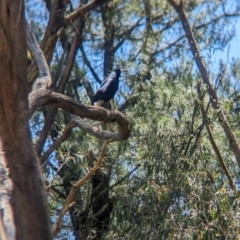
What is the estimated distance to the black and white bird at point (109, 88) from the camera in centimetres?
600

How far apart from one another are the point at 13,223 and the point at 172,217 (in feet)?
7.57

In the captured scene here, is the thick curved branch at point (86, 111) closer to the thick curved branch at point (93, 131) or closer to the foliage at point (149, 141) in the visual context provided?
the thick curved branch at point (93, 131)

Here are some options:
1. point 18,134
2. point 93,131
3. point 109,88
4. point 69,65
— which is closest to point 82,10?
point 69,65

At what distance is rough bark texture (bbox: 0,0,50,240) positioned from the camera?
2637 mm

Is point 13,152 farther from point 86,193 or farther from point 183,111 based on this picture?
point 86,193

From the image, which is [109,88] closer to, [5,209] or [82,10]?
[82,10]

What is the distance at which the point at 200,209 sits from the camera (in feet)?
15.7

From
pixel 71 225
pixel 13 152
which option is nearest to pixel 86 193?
pixel 71 225

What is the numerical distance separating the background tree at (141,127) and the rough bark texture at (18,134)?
0.43m

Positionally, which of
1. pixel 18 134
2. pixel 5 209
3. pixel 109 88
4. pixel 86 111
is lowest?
pixel 5 209

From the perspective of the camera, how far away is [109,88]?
6098 mm

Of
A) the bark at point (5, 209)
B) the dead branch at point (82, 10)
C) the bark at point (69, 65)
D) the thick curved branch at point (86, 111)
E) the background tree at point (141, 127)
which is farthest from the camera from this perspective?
the bark at point (69, 65)

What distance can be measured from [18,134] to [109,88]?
340cm

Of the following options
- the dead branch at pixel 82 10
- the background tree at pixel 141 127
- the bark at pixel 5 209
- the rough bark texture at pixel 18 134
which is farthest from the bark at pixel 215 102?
the bark at pixel 5 209
